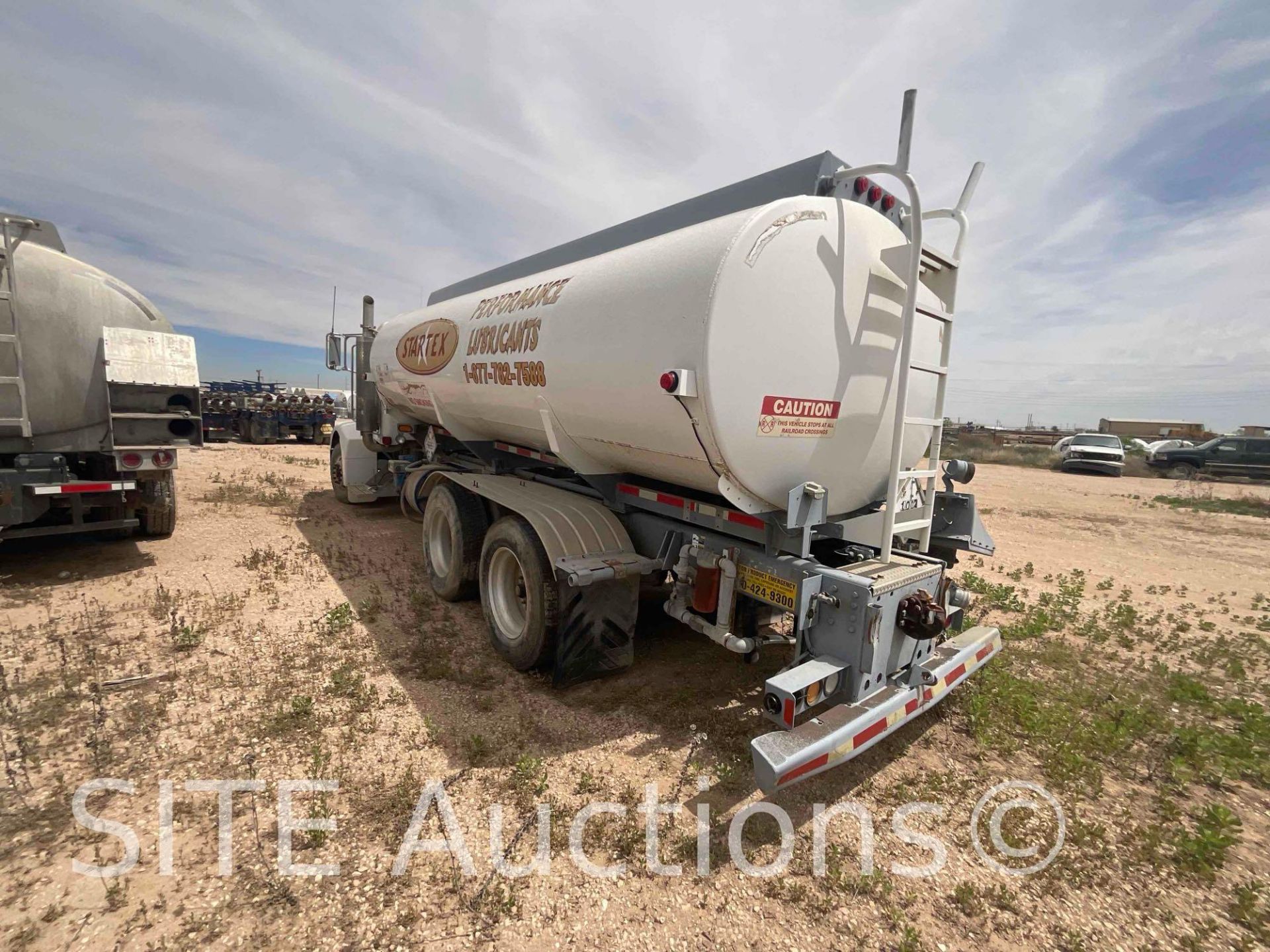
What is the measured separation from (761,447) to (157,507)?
7813mm

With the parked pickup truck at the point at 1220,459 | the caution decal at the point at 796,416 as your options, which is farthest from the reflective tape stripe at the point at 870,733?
the parked pickup truck at the point at 1220,459

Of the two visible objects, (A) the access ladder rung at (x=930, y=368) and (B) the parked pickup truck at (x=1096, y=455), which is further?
(B) the parked pickup truck at (x=1096, y=455)

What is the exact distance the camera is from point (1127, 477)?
22.6m

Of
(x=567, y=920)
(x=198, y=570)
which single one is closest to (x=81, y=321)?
(x=198, y=570)

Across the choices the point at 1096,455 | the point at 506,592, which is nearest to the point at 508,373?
the point at 506,592

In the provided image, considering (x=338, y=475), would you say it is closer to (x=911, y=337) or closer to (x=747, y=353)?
(x=747, y=353)

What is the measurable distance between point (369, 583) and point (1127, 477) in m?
27.8

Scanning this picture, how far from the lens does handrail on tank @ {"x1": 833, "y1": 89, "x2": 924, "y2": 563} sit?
3.03 meters

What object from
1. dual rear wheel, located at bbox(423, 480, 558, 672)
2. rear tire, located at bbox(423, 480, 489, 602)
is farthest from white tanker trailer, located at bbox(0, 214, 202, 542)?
dual rear wheel, located at bbox(423, 480, 558, 672)

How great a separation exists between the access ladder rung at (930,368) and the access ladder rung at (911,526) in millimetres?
995

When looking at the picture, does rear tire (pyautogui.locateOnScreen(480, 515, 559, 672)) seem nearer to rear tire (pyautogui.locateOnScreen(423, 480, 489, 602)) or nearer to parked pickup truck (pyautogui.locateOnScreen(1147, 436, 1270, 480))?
rear tire (pyautogui.locateOnScreen(423, 480, 489, 602))

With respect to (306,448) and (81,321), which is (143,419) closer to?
(81,321)

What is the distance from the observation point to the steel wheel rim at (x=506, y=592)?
4.81m

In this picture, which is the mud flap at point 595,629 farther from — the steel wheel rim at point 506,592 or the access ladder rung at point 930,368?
the access ladder rung at point 930,368
